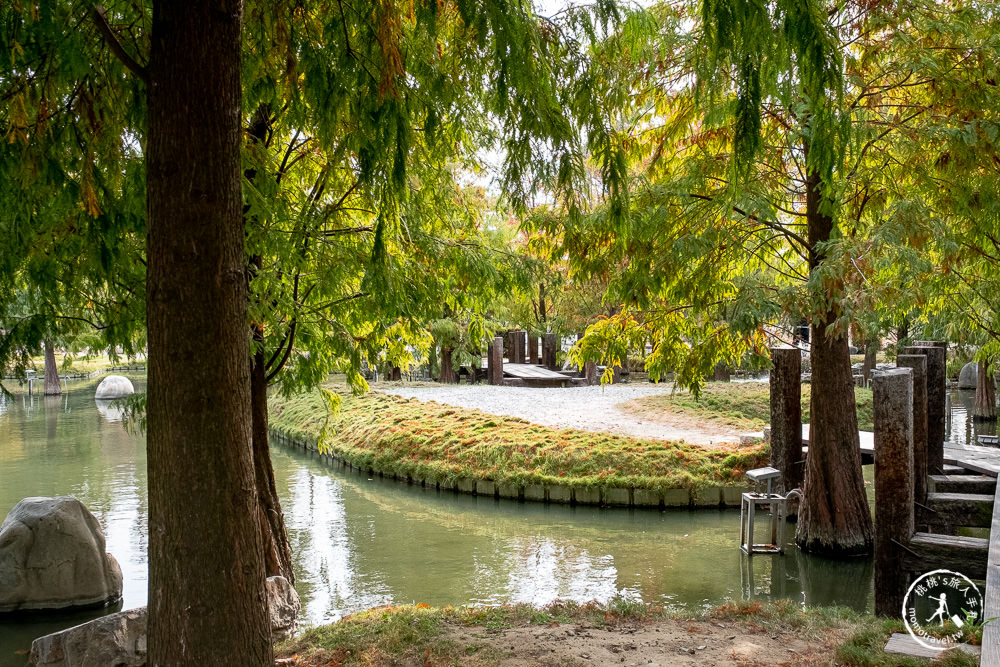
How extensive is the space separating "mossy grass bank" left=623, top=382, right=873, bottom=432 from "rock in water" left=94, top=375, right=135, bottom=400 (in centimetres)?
2006

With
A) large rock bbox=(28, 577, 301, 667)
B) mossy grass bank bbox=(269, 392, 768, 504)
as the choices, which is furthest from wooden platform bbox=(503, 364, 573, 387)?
large rock bbox=(28, 577, 301, 667)

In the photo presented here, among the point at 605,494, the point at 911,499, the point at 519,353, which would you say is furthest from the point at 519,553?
the point at 519,353

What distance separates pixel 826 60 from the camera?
3396 millimetres

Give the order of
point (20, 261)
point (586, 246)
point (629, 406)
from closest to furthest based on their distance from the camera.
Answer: point (20, 261), point (586, 246), point (629, 406)

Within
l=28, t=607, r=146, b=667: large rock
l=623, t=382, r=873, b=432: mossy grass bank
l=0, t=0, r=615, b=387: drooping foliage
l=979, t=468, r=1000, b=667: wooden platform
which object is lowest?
l=28, t=607, r=146, b=667: large rock

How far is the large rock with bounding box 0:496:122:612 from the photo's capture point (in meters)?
7.91

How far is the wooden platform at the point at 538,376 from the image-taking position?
84.5 feet

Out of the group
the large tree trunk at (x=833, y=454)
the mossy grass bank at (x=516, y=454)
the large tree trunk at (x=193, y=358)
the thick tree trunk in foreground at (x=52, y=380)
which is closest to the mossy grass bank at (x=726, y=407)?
the mossy grass bank at (x=516, y=454)

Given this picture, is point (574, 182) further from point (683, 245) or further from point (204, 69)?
point (683, 245)

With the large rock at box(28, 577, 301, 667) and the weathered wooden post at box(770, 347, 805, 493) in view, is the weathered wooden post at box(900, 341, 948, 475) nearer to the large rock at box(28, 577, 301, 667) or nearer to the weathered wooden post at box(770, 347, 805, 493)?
the weathered wooden post at box(770, 347, 805, 493)

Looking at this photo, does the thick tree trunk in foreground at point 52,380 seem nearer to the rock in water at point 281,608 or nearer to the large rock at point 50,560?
the large rock at point 50,560

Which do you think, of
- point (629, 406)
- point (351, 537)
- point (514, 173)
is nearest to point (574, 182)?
point (514, 173)

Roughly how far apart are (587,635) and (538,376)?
68.2 ft

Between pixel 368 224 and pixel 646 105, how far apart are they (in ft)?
Answer: 11.6
